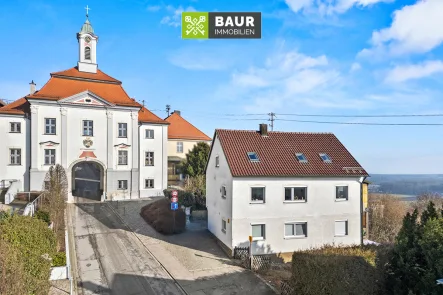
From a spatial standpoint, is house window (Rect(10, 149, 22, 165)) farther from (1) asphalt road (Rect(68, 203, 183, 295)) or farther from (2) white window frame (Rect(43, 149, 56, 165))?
(1) asphalt road (Rect(68, 203, 183, 295))

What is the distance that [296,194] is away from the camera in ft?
70.8

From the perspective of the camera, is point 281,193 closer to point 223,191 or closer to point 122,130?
point 223,191

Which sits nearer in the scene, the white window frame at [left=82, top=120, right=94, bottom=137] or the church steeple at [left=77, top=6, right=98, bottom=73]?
the white window frame at [left=82, top=120, right=94, bottom=137]

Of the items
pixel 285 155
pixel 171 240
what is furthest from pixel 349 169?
pixel 171 240

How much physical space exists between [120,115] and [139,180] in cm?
829

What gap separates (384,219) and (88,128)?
1704 inches

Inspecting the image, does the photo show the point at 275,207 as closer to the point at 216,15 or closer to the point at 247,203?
the point at 247,203

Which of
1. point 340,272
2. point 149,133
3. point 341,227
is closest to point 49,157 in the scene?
point 149,133

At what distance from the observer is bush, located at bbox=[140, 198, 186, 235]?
77.8ft

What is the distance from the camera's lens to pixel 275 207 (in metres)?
20.9

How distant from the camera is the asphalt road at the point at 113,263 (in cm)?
1473

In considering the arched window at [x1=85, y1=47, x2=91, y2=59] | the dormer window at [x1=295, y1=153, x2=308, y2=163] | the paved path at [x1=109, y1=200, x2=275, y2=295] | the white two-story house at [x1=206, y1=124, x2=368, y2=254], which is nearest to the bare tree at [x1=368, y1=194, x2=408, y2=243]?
the white two-story house at [x1=206, y1=124, x2=368, y2=254]

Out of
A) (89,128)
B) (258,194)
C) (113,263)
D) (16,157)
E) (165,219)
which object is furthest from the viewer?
(89,128)

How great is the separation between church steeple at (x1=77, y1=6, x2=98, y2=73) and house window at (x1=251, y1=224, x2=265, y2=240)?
29438 mm
